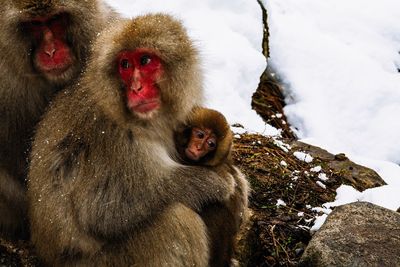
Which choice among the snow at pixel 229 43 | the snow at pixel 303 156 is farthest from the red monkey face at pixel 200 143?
the snow at pixel 229 43

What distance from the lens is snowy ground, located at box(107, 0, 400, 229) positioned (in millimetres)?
7082

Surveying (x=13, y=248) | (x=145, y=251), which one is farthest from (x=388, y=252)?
(x=13, y=248)

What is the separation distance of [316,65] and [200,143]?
3.95 metres

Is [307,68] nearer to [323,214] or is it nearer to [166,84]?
[323,214]

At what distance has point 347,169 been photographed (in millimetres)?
6242

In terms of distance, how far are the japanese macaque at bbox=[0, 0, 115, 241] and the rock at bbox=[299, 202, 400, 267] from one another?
1.80 metres

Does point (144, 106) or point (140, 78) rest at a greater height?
point (140, 78)

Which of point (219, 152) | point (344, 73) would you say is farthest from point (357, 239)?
point (344, 73)

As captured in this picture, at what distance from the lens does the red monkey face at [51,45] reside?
412cm

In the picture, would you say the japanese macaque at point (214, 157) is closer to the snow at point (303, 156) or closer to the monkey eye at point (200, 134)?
the monkey eye at point (200, 134)

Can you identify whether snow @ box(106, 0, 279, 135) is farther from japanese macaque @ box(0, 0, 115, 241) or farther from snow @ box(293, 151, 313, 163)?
japanese macaque @ box(0, 0, 115, 241)

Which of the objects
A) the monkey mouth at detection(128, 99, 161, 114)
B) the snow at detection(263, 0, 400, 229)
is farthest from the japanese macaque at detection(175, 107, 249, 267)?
the snow at detection(263, 0, 400, 229)

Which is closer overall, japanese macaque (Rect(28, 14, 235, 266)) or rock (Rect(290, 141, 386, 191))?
japanese macaque (Rect(28, 14, 235, 266))

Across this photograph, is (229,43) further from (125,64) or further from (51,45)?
(125,64)
